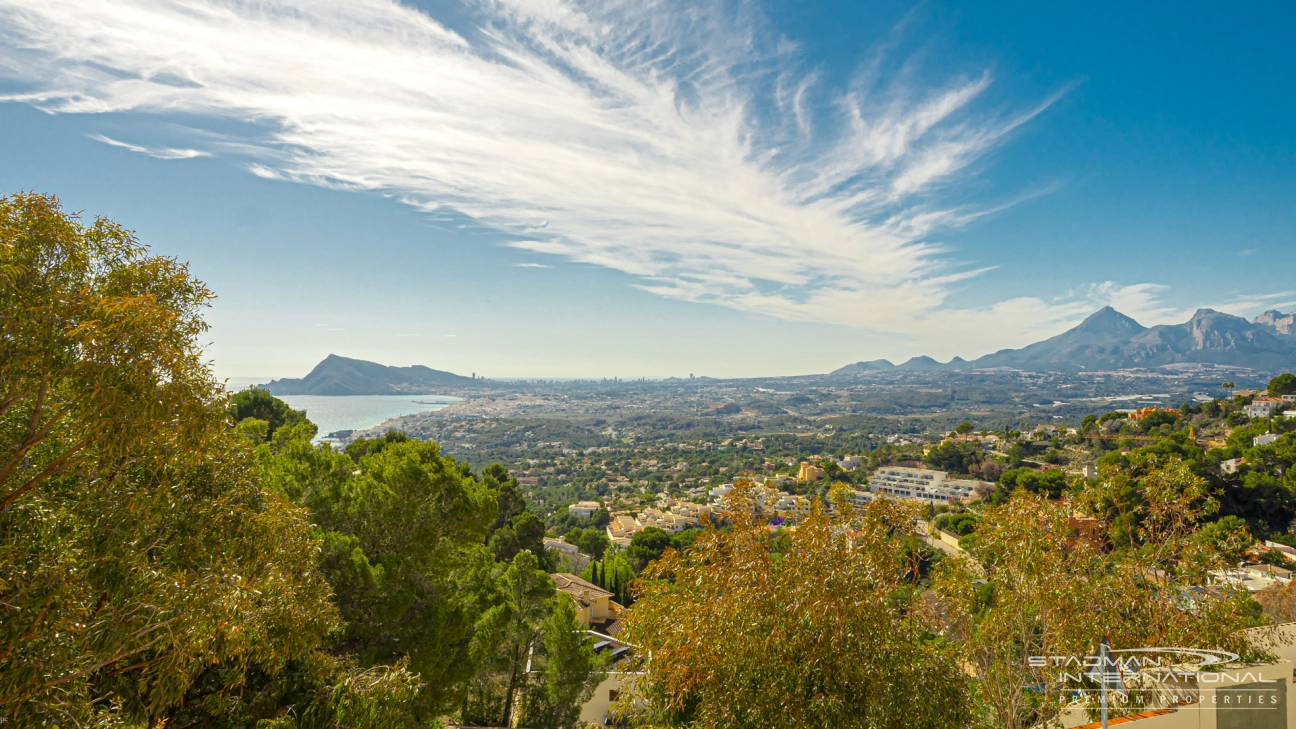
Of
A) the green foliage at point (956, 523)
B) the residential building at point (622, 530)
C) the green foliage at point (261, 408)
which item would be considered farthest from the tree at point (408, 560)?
the green foliage at point (956, 523)

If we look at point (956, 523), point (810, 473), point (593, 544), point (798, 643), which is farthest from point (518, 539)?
point (810, 473)

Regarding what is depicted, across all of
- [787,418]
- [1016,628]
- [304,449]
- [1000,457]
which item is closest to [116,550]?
[304,449]

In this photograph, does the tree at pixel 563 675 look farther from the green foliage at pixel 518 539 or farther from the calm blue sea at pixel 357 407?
the calm blue sea at pixel 357 407

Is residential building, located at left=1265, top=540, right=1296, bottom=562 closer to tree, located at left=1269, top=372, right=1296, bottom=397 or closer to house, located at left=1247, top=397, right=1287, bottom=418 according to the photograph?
house, located at left=1247, top=397, right=1287, bottom=418

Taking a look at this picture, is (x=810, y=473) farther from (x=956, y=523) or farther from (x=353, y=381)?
(x=353, y=381)

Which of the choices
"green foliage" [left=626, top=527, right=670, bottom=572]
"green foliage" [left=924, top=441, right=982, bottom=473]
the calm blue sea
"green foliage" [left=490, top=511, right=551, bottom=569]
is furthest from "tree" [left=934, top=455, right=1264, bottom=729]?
the calm blue sea

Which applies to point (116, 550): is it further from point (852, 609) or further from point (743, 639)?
point (852, 609)
